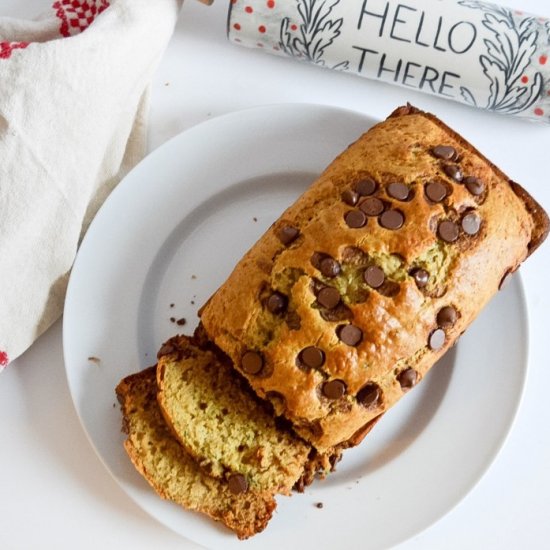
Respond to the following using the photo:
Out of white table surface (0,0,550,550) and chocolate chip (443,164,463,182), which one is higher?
chocolate chip (443,164,463,182)

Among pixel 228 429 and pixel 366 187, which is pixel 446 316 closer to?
pixel 366 187

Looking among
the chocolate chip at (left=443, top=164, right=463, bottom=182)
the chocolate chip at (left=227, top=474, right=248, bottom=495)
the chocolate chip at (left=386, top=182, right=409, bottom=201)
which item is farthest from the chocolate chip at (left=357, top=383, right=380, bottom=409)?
the chocolate chip at (left=443, top=164, right=463, bottom=182)

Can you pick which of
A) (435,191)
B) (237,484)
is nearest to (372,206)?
(435,191)

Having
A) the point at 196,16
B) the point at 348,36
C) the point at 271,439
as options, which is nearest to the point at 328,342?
the point at 271,439

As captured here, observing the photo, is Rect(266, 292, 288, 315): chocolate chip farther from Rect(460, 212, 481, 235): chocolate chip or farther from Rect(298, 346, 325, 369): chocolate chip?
Rect(460, 212, 481, 235): chocolate chip

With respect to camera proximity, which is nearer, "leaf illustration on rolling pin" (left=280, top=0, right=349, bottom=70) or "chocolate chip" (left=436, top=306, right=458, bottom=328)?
"chocolate chip" (left=436, top=306, right=458, bottom=328)

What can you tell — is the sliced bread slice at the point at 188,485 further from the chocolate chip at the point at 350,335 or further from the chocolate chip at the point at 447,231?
the chocolate chip at the point at 447,231

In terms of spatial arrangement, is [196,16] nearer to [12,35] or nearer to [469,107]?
[12,35]
